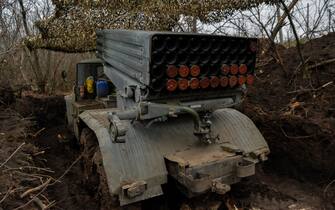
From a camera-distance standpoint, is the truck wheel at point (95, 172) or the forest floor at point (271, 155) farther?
the forest floor at point (271, 155)

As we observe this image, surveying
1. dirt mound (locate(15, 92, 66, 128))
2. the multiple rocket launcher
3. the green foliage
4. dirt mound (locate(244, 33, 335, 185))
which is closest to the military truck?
the multiple rocket launcher

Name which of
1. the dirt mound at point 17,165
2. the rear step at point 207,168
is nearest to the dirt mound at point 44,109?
the dirt mound at point 17,165

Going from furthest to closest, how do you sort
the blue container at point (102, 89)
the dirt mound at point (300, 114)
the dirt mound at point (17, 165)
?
the blue container at point (102, 89) → the dirt mound at point (300, 114) → the dirt mound at point (17, 165)

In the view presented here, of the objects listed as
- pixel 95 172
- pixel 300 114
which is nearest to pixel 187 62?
pixel 95 172

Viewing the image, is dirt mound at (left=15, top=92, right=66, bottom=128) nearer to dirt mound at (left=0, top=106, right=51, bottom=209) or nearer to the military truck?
dirt mound at (left=0, top=106, right=51, bottom=209)

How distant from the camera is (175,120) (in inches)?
152

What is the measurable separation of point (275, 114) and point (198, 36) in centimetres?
253

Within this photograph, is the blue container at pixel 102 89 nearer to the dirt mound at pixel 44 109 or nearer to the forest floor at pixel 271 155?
the forest floor at pixel 271 155

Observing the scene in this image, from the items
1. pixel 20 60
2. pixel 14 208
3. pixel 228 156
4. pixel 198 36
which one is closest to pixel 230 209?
pixel 228 156

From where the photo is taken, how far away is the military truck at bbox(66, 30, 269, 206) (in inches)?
122

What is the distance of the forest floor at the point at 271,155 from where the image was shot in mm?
3809

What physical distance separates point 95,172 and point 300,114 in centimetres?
298

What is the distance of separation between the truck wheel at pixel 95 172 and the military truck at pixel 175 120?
0.13 ft

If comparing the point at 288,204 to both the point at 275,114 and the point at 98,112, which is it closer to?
the point at 275,114
